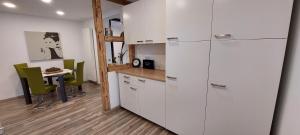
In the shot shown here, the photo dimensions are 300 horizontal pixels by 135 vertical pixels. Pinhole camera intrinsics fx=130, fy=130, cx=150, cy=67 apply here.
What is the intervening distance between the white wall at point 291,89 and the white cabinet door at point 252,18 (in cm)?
16

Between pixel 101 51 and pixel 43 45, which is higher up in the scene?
pixel 43 45

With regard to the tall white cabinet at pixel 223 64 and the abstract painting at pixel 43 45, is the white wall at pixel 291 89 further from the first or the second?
the abstract painting at pixel 43 45

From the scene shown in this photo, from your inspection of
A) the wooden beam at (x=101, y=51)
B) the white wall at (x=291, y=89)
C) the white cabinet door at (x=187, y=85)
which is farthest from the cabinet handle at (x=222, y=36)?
the wooden beam at (x=101, y=51)

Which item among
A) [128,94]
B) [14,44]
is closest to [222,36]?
[128,94]

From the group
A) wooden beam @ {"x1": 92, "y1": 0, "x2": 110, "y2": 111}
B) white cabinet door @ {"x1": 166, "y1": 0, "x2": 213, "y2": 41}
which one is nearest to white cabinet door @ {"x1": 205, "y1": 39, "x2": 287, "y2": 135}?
white cabinet door @ {"x1": 166, "y1": 0, "x2": 213, "y2": 41}

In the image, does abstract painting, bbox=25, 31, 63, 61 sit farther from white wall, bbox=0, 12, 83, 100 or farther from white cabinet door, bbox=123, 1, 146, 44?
white cabinet door, bbox=123, 1, 146, 44

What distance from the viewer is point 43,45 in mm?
4141

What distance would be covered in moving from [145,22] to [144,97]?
4.31ft

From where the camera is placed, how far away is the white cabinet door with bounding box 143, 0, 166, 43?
2.05 m

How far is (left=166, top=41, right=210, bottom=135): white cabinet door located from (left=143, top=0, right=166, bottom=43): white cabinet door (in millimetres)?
454

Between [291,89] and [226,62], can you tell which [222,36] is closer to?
[226,62]

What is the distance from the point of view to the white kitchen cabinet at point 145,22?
82.3 inches

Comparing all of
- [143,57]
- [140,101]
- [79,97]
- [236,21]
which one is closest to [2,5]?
[79,97]

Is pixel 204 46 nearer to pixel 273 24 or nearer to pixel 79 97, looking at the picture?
pixel 273 24
